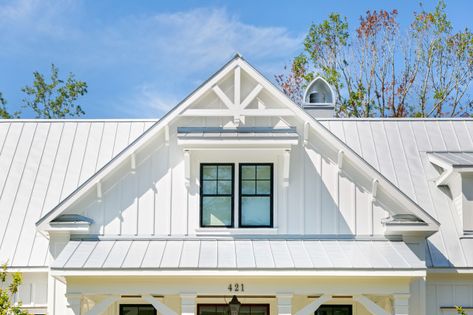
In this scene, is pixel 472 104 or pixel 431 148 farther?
pixel 472 104

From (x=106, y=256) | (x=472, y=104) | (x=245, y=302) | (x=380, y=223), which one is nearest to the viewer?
(x=106, y=256)

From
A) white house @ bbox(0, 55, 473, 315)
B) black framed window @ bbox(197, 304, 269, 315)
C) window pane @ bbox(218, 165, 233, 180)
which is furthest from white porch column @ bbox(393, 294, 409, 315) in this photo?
window pane @ bbox(218, 165, 233, 180)

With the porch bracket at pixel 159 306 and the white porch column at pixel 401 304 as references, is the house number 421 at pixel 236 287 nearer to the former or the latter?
the porch bracket at pixel 159 306

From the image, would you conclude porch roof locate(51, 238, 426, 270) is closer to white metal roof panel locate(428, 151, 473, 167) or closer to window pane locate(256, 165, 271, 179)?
window pane locate(256, 165, 271, 179)

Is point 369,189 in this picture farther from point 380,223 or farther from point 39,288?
point 39,288

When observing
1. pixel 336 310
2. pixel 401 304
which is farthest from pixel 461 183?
pixel 336 310

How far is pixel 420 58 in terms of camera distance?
3184 cm

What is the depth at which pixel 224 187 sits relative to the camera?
1455 centimetres

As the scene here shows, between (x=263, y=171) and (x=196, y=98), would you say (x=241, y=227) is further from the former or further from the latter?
(x=196, y=98)

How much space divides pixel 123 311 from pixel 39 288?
1.98 metres

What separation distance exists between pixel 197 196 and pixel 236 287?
2.21m

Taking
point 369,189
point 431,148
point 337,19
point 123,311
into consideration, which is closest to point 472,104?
point 337,19

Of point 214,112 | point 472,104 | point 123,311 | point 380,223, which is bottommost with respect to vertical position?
point 123,311

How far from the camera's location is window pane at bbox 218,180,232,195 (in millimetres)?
14523
